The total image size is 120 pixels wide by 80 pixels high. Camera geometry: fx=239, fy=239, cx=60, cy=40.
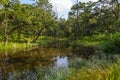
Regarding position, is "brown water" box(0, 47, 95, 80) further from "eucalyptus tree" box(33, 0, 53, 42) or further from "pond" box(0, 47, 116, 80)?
"eucalyptus tree" box(33, 0, 53, 42)

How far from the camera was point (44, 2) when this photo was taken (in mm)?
52656

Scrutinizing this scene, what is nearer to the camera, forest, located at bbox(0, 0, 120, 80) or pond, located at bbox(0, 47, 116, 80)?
pond, located at bbox(0, 47, 116, 80)

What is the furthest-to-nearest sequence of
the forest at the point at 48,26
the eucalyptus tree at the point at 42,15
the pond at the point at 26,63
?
the eucalyptus tree at the point at 42,15 < the forest at the point at 48,26 < the pond at the point at 26,63

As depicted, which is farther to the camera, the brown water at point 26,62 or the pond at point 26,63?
the brown water at point 26,62

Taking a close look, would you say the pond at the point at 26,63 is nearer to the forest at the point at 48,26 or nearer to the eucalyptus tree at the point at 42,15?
the forest at the point at 48,26

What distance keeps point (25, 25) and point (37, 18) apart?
2.84 meters

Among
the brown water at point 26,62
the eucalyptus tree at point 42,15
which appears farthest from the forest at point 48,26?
the brown water at point 26,62

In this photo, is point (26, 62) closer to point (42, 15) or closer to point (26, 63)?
point (26, 63)

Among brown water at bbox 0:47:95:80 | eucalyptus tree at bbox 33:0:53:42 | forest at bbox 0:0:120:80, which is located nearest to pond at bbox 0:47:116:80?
brown water at bbox 0:47:95:80

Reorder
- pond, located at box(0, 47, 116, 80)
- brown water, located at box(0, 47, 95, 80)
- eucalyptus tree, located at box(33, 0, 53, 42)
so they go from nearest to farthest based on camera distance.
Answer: pond, located at box(0, 47, 116, 80)
brown water, located at box(0, 47, 95, 80)
eucalyptus tree, located at box(33, 0, 53, 42)

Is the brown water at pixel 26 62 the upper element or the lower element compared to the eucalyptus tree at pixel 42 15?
lower

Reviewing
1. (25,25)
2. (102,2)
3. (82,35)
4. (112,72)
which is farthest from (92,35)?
(112,72)

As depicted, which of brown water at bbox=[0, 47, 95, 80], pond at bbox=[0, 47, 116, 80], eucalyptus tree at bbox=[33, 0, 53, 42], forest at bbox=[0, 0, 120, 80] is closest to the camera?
pond at bbox=[0, 47, 116, 80]

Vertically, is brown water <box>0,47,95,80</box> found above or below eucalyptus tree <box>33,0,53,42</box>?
below
